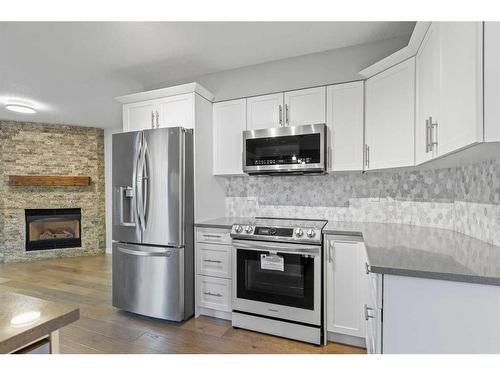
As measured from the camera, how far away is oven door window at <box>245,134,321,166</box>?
242cm

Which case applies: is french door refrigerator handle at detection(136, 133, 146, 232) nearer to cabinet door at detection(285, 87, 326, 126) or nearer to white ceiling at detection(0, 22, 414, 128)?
white ceiling at detection(0, 22, 414, 128)

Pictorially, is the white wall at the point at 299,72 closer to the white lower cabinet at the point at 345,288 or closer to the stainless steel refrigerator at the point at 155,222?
the stainless steel refrigerator at the point at 155,222

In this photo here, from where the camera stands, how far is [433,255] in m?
1.33

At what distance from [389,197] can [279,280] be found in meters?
1.29

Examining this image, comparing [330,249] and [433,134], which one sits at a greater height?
[433,134]

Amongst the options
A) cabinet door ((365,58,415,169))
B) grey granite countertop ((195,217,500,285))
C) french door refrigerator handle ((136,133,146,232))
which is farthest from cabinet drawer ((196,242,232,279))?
cabinet door ((365,58,415,169))

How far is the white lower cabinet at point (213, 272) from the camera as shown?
253 cm

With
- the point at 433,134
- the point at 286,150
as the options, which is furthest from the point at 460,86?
the point at 286,150

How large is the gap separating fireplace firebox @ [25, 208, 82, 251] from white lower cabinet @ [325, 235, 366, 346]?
5.03m

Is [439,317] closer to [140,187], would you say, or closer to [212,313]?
[212,313]

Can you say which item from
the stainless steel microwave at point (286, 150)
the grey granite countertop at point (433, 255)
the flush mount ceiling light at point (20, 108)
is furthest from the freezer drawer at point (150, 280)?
the flush mount ceiling light at point (20, 108)

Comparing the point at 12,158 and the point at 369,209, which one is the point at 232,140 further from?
the point at 12,158

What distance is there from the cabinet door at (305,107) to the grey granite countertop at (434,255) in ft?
3.77
